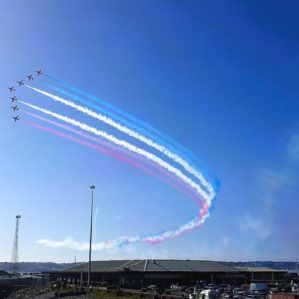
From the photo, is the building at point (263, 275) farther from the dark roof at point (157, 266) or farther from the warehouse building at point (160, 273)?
the dark roof at point (157, 266)

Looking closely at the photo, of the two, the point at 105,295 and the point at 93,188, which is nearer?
the point at 105,295

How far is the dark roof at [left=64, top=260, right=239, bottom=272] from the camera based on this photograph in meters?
135

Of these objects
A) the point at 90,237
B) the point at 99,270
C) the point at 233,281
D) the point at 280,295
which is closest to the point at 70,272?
the point at 99,270

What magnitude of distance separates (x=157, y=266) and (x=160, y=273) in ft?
22.3

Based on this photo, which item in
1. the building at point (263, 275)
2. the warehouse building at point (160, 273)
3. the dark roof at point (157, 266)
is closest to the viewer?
the warehouse building at point (160, 273)

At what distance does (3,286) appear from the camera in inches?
5792

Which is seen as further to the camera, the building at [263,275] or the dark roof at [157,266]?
the building at [263,275]

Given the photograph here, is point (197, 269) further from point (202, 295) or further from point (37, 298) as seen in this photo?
point (202, 295)

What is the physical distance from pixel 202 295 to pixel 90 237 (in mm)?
42482

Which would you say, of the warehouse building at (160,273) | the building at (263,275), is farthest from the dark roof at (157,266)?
the building at (263,275)

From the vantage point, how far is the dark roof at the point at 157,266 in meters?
135

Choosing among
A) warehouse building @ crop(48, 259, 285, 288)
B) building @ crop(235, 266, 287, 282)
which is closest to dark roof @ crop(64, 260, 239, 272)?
warehouse building @ crop(48, 259, 285, 288)

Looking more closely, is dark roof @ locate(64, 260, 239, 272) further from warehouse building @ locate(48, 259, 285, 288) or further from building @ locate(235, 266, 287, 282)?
building @ locate(235, 266, 287, 282)

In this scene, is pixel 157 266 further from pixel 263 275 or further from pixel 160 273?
pixel 263 275
